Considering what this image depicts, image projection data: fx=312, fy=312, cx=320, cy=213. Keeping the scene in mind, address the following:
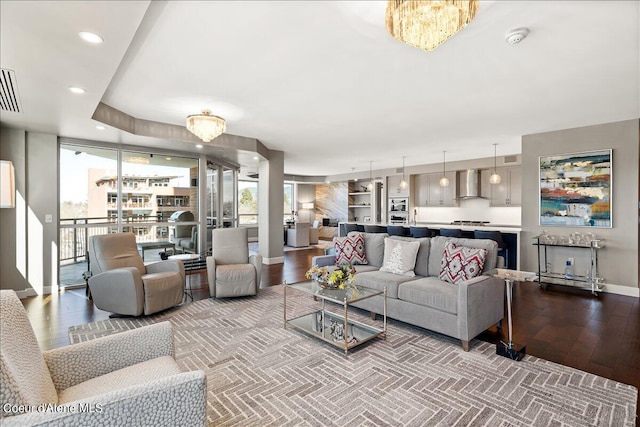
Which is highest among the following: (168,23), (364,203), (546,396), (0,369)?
(168,23)

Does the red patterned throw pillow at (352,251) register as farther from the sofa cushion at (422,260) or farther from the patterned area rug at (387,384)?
the patterned area rug at (387,384)

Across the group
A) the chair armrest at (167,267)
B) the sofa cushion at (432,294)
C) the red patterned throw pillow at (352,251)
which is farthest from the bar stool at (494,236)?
the chair armrest at (167,267)

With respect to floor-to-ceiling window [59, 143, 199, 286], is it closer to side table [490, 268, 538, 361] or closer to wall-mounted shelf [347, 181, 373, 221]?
side table [490, 268, 538, 361]

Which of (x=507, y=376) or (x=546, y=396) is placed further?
(x=507, y=376)

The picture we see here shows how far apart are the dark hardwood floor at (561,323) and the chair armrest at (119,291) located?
0.29 metres

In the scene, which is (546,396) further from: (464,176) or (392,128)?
(464,176)

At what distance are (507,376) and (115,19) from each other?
3721mm

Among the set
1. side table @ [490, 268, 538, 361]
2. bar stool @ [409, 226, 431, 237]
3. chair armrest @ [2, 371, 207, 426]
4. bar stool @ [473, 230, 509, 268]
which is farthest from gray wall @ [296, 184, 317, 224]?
chair armrest @ [2, 371, 207, 426]

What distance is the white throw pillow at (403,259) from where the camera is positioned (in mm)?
3838

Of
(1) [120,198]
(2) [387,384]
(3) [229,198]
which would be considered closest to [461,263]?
(2) [387,384]

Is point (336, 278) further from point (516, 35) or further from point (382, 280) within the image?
point (516, 35)

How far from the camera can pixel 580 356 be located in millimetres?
2750

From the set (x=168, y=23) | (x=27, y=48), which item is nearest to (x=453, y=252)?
(x=168, y=23)

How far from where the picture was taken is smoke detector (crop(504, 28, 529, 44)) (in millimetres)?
2369
